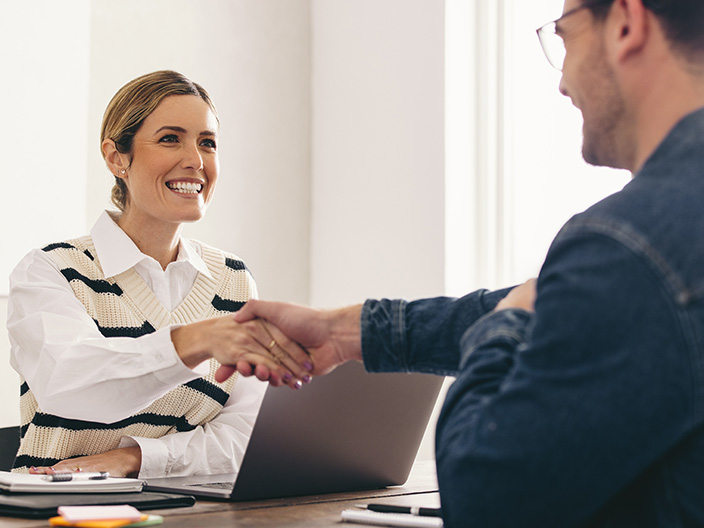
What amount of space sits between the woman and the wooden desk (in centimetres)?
20

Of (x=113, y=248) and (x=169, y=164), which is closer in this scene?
(x=113, y=248)

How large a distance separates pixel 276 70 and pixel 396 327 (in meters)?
2.66

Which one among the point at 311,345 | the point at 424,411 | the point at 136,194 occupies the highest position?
the point at 136,194

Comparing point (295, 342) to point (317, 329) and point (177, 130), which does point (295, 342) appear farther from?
point (177, 130)

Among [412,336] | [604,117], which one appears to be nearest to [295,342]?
[412,336]

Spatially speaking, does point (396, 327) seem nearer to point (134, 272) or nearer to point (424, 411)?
point (424, 411)

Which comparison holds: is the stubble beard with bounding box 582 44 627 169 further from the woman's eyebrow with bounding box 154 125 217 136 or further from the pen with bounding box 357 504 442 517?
the woman's eyebrow with bounding box 154 125 217 136

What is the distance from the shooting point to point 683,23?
821 millimetres

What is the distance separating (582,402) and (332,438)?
2.21 feet

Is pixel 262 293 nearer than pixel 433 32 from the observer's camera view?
A: No

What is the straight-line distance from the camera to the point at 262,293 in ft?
11.6

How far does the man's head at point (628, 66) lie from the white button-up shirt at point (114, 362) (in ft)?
3.13

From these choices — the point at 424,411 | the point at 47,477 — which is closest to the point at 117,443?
the point at 47,477

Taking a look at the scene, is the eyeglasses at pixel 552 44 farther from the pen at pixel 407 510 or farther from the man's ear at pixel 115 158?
the man's ear at pixel 115 158
